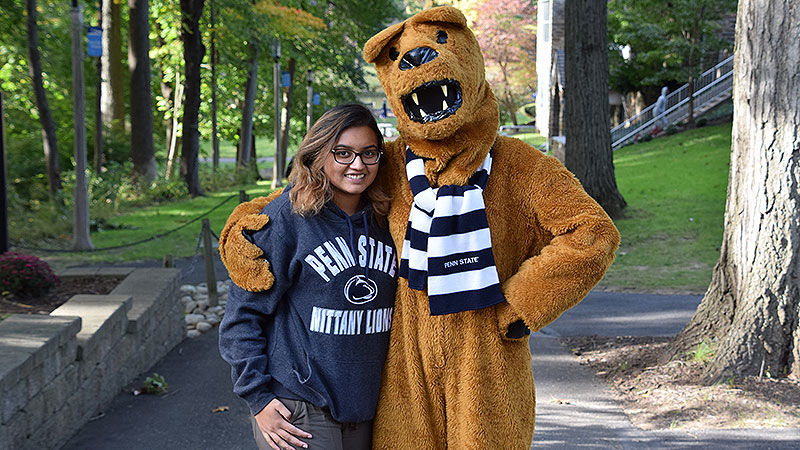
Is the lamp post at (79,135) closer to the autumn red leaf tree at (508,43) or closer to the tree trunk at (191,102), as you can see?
the tree trunk at (191,102)

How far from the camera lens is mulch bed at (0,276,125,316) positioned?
682cm

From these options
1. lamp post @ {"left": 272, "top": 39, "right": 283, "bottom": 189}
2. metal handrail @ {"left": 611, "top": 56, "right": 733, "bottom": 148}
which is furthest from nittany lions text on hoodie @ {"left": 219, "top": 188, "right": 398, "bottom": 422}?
metal handrail @ {"left": 611, "top": 56, "right": 733, "bottom": 148}

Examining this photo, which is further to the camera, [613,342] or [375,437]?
[613,342]

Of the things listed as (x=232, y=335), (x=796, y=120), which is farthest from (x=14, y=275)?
(x=796, y=120)

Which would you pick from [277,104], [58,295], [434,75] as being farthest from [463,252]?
[277,104]

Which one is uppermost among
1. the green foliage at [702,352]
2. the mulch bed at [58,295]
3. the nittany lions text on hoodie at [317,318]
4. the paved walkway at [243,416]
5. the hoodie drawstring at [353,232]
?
the hoodie drawstring at [353,232]

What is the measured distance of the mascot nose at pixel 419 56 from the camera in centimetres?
277

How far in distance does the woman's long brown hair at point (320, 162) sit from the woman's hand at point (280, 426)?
2.14 feet

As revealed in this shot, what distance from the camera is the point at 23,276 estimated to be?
23.4ft

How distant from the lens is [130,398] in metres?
6.05

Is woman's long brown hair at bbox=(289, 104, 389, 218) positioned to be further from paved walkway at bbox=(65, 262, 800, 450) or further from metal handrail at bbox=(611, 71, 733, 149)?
metal handrail at bbox=(611, 71, 733, 149)

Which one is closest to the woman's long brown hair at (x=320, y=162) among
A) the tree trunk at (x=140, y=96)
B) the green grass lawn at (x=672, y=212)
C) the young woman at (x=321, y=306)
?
the young woman at (x=321, y=306)

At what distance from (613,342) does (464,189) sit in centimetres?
497

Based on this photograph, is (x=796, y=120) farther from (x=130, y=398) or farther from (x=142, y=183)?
(x=142, y=183)
